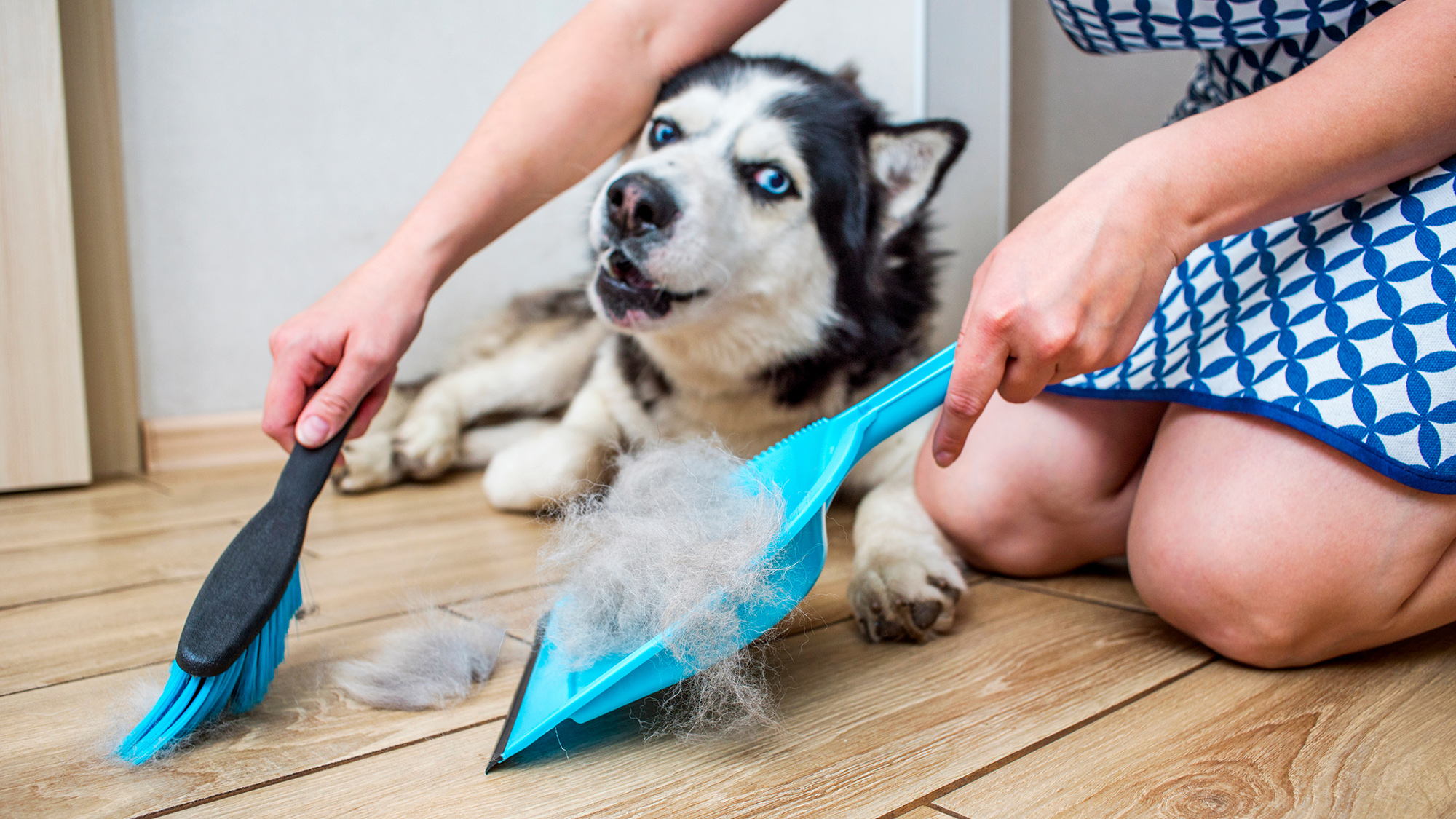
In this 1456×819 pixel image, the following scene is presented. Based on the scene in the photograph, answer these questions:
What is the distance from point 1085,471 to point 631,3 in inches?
29.4

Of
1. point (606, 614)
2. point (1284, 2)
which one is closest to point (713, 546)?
point (606, 614)

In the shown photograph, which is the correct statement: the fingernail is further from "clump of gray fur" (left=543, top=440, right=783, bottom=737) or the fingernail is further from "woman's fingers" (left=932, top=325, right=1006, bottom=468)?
"woman's fingers" (left=932, top=325, right=1006, bottom=468)

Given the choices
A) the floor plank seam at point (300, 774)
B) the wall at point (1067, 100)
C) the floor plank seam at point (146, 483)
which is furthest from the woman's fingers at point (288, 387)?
the wall at point (1067, 100)

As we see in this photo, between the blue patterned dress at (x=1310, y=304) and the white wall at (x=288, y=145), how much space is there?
3.53ft

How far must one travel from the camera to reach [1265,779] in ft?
1.80

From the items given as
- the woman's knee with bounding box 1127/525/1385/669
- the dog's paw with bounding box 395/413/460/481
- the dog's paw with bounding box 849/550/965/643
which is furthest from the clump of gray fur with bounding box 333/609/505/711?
the dog's paw with bounding box 395/413/460/481

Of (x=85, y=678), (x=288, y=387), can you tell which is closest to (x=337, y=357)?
(x=288, y=387)

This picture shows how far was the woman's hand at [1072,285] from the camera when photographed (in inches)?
23.1

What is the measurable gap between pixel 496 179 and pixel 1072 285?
1.94 feet

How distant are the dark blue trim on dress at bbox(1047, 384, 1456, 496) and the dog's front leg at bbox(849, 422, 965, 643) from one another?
27 cm

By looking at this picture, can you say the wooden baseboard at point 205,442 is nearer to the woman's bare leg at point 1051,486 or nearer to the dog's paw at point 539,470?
the dog's paw at point 539,470

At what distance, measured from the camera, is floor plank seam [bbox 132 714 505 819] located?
525 mm

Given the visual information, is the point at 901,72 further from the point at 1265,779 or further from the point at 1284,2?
the point at 1265,779

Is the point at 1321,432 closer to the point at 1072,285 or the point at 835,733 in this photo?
the point at 1072,285
